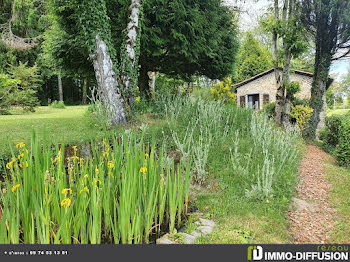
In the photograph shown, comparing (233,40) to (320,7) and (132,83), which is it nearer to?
(320,7)

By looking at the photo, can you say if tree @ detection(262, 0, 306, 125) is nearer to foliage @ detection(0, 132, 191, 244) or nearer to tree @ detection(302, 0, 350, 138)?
tree @ detection(302, 0, 350, 138)

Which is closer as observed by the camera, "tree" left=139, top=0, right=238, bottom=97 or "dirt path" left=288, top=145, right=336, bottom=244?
"dirt path" left=288, top=145, right=336, bottom=244

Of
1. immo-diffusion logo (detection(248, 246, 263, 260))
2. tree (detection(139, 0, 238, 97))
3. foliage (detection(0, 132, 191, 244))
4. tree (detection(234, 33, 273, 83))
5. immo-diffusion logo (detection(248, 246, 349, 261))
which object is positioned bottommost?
immo-diffusion logo (detection(248, 246, 349, 261))

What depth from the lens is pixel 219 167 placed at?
411cm

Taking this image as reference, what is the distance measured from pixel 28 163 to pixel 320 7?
11.5 m

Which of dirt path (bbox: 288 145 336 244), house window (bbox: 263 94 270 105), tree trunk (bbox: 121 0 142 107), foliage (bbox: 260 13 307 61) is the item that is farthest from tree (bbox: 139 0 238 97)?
house window (bbox: 263 94 270 105)

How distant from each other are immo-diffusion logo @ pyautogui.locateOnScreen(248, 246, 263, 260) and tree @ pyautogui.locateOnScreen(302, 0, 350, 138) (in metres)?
9.99

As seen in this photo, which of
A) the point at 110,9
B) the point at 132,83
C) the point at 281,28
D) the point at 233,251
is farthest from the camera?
the point at 281,28

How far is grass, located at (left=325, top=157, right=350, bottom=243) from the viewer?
2634 mm

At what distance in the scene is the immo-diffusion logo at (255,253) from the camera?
167 cm

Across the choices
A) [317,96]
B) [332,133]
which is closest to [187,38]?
[317,96]

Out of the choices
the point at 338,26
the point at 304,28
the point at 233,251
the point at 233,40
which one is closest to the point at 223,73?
the point at 233,40

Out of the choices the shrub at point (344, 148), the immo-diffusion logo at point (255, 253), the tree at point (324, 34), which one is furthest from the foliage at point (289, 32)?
the immo-diffusion logo at point (255, 253)

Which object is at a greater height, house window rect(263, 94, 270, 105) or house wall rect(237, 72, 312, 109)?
house wall rect(237, 72, 312, 109)
